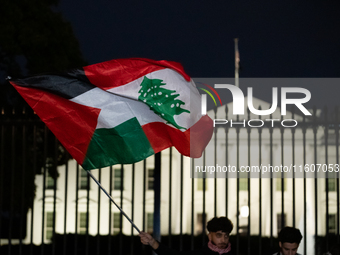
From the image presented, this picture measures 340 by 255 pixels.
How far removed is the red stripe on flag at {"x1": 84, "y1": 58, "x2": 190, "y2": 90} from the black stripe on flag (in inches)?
3.2

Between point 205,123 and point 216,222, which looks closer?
point 216,222

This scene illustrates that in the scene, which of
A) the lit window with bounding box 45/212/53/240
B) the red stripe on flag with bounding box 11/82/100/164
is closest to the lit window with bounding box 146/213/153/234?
the lit window with bounding box 45/212/53/240

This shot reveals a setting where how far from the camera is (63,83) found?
5.25 metres

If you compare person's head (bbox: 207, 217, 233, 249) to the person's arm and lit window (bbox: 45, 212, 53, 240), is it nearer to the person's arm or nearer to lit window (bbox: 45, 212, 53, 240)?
the person's arm

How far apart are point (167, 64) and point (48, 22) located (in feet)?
30.0

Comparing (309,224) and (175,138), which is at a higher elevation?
(175,138)

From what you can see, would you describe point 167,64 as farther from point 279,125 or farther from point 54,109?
point 279,125

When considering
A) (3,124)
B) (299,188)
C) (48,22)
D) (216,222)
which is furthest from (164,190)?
(216,222)

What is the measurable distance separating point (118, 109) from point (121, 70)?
0.42m

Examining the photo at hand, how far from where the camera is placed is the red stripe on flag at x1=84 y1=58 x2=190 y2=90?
208 inches

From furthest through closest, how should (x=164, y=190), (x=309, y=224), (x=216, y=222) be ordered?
(x=164, y=190)
(x=309, y=224)
(x=216, y=222)

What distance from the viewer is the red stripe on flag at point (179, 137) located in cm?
527

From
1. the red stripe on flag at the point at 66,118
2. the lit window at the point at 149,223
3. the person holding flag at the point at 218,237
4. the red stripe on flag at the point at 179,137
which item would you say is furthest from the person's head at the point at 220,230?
the lit window at the point at 149,223

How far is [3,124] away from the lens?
6.61 m
